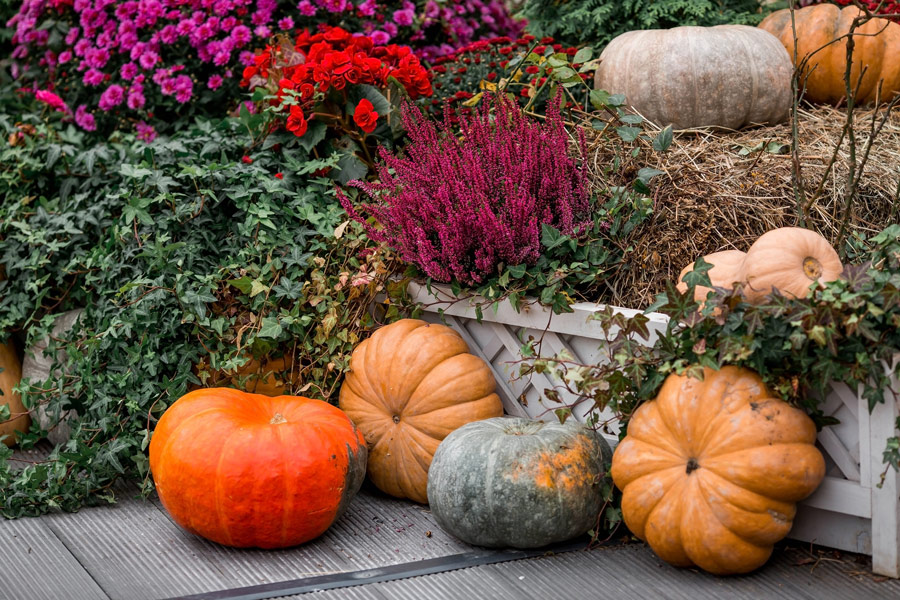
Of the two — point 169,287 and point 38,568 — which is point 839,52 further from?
point 38,568

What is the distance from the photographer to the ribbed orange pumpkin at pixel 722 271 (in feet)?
8.44

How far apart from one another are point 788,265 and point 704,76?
130 cm

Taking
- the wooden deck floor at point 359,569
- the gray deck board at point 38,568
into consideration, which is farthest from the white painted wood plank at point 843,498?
the gray deck board at point 38,568

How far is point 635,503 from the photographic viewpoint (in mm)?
2441

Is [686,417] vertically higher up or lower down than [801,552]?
higher up

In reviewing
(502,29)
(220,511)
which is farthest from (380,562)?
(502,29)

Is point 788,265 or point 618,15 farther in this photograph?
point 618,15

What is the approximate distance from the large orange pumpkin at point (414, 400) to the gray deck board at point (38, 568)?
0.95 metres

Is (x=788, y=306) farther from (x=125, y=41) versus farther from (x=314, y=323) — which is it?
(x=125, y=41)

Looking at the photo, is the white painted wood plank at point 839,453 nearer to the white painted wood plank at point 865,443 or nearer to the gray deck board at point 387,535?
the white painted wood plank at point 865,443

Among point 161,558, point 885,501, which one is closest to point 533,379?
point 885,501

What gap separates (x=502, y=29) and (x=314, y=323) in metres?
2.72

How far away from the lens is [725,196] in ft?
10.4

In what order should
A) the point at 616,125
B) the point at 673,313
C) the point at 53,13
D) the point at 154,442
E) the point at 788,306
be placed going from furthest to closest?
the point at 53,13 → the point at 616,125 → the point at 154,442 → the point at 673,313 → the point at 788,306
